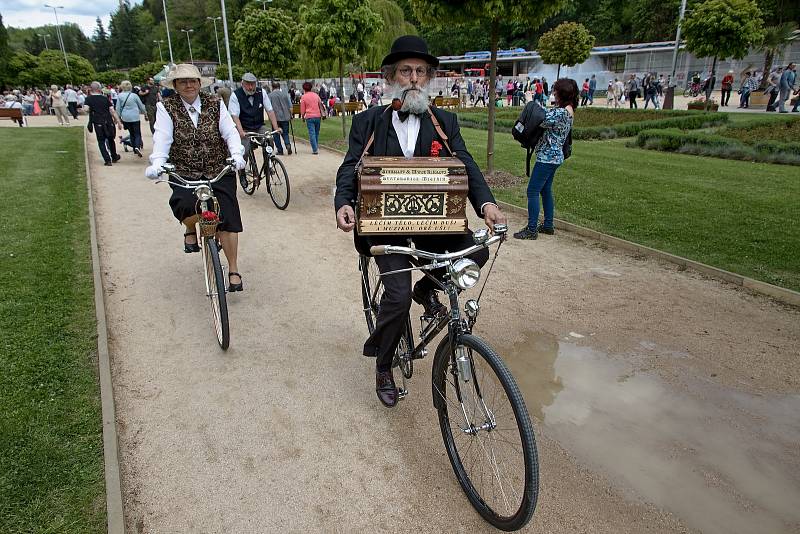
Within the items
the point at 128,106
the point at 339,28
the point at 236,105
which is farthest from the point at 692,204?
the point at 128,106

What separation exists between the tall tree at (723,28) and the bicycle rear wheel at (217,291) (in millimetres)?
25266

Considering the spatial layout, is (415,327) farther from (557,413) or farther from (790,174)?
(790,174)

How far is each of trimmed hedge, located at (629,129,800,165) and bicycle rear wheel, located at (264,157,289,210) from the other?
11504 mm

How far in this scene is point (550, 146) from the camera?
6938 millimetres

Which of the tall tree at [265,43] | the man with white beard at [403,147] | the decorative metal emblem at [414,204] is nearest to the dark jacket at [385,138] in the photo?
the man with white beard at [403,147]

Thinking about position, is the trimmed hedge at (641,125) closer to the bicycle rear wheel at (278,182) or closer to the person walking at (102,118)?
the bicycle rear wheel at (278,182)

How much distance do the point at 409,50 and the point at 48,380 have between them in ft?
11.2

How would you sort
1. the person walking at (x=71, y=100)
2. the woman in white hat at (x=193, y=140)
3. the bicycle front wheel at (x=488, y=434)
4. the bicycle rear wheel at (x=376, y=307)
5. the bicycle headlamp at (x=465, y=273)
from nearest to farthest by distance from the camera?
the bicycle front wheel at (x=488, y=434)
the bicycle headlamp at (x=465, y=273)
the bicycle rear wheel at (x=376, y=307)
the woman in white hat at (x=193, y=140)
the person walking at (x=71, y=100)

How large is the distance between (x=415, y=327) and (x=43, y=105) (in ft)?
146

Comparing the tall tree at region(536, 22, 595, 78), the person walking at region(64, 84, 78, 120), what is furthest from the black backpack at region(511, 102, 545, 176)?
the tall tree at region(536, 22, 595, 78)

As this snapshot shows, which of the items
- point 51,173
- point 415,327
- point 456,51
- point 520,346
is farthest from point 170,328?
point 456,51

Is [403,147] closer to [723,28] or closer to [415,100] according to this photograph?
[415,100]

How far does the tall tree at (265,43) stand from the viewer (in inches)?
876

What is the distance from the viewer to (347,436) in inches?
136
